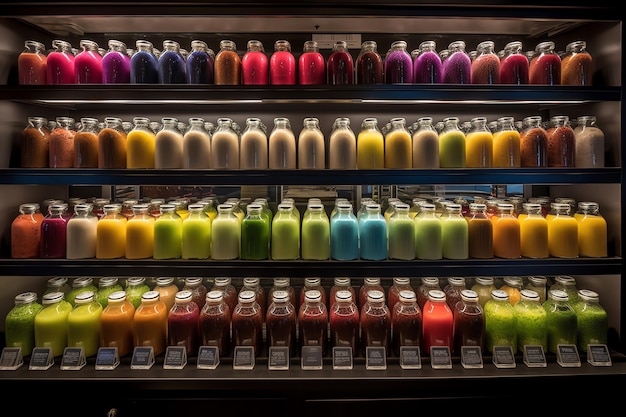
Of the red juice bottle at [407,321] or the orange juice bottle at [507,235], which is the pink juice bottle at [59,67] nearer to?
the red juice bottle at [407,321]

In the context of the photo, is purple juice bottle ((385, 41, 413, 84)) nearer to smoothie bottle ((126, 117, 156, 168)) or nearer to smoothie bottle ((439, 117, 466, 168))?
smoothie bottle ((439, 117, 466, 168))

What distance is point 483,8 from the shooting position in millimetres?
1571

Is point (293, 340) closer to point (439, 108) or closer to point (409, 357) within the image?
point (409, 357)

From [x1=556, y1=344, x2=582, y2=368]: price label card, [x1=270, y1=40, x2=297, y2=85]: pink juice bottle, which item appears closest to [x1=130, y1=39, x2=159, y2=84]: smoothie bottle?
[x1=270, y1=40, x2=297, y2=85]: pink juice bottle

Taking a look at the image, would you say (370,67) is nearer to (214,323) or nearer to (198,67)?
(198,67)

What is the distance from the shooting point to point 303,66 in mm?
1661

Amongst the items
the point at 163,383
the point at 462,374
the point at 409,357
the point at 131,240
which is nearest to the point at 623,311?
the point at 462,374

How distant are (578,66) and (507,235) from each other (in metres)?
0.84

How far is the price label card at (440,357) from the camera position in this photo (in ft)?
4.97

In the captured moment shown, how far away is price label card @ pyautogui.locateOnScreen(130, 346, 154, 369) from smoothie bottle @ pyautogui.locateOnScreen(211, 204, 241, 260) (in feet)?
1.53

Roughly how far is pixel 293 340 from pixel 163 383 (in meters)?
0.55

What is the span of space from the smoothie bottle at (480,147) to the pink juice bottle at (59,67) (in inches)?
73.2

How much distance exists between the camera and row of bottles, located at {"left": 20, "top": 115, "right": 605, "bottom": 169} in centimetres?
162

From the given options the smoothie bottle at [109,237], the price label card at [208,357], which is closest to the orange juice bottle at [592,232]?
the price label card at [208,357]
